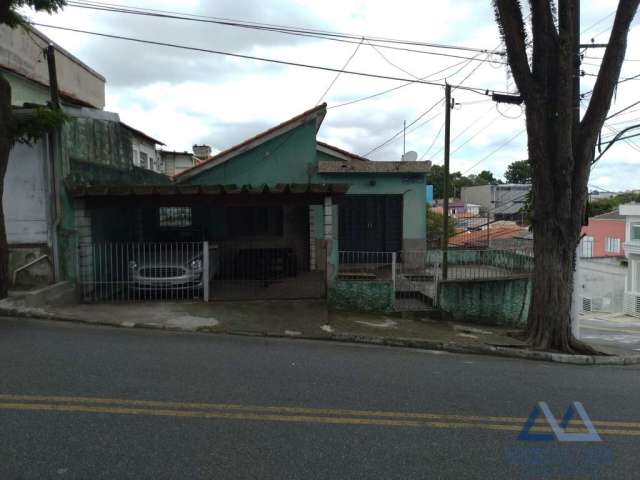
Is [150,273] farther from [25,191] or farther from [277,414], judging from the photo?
[277,414]

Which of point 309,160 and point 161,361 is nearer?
point 161,361

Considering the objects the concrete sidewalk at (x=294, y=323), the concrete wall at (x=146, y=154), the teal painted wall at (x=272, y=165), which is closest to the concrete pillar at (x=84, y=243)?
the concrete sidewalk at (x=294, y=323)

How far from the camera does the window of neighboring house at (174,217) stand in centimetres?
1419

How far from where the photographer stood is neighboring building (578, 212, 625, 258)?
36375 millimetres

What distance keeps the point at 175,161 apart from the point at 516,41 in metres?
23.3

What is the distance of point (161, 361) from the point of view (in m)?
5.85

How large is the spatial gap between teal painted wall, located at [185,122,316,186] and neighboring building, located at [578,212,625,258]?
2987 cm

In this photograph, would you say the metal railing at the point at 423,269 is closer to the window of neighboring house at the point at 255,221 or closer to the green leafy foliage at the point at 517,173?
the window of neighboring house at the point at 255,221

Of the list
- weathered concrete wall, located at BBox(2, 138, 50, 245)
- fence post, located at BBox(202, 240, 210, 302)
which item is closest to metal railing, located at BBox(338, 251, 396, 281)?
fence post, located at BBox(202, 240, 210, 302)

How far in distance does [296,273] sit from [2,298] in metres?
6.68

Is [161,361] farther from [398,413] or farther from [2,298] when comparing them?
[2,298]

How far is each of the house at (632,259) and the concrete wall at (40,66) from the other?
94.7 feet

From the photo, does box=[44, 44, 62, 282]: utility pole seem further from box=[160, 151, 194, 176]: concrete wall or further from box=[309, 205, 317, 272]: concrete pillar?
box=[160, 151, 194, 176]: concrete wall

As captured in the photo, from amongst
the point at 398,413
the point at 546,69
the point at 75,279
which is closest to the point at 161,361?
the point at 398,413
